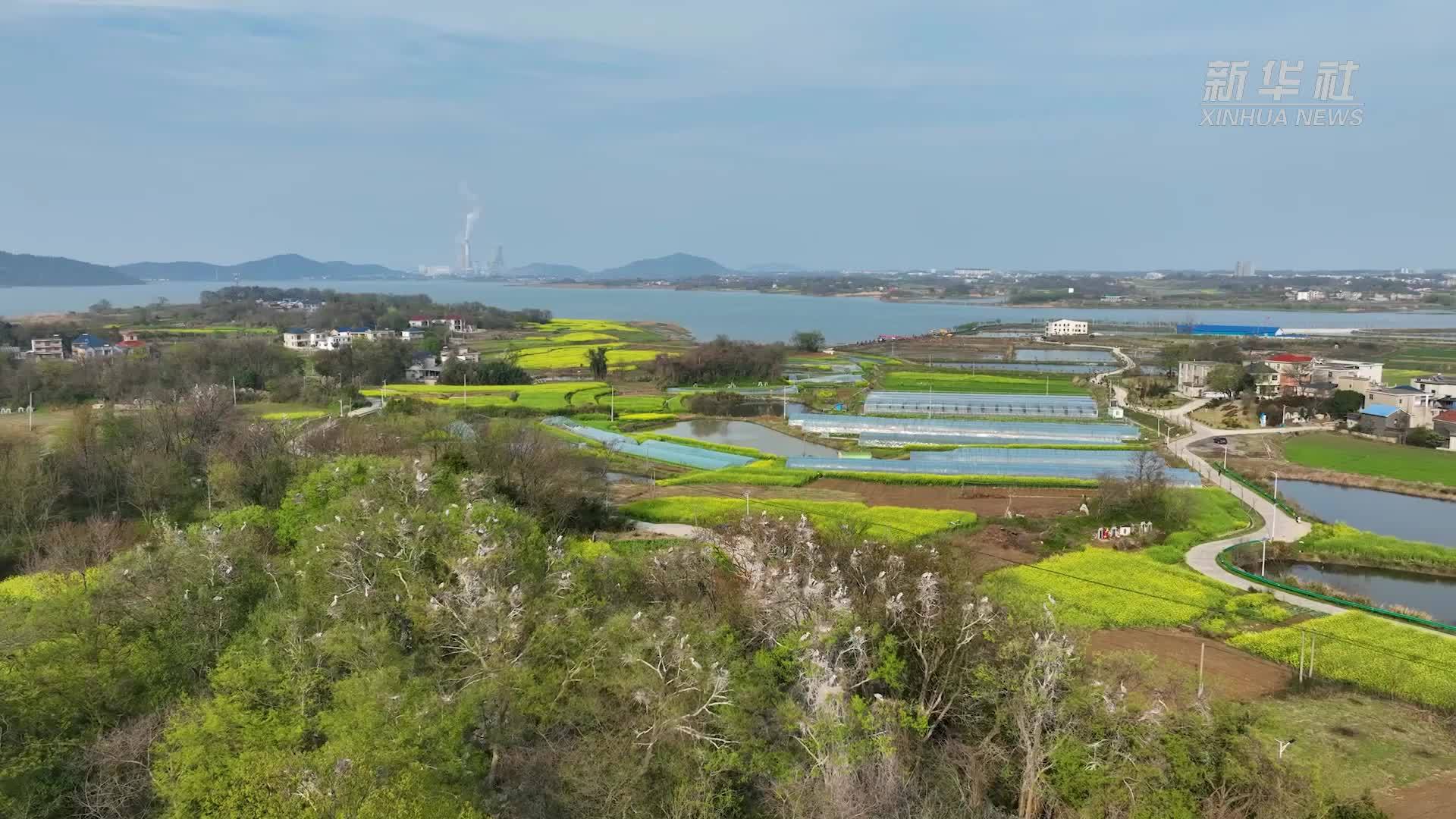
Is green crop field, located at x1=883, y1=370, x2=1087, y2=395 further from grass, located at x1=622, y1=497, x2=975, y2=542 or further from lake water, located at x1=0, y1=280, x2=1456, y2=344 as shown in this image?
lake water, located at x1=0, y1=280, x2=1456, y2=344

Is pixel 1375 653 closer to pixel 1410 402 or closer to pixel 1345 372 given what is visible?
pixel 1410 402

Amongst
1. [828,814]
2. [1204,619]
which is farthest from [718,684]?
[1204,619]

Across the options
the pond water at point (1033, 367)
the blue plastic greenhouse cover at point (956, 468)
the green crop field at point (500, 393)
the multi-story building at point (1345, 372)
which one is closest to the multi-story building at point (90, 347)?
the green crop field at point (500, 393)

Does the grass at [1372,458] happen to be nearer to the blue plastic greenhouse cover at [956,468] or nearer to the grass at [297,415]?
the blue plastic greenhouse cover at [956,468]

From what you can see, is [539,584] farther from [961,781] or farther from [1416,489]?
[1416,489]

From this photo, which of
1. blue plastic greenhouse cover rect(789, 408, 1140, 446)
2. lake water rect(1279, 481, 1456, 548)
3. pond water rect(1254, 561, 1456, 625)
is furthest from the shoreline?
pond water rect(1254, 561, 1456, 625)

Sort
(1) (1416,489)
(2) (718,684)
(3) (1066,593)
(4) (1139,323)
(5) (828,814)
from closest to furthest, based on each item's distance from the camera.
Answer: (5) (828,814) < (2) (718,684) < (3) (1066,593) < (1) (1416,489) < (4) (1139,323)

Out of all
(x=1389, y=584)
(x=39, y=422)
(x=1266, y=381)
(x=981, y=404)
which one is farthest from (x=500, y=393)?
(x=1266, y=381)
